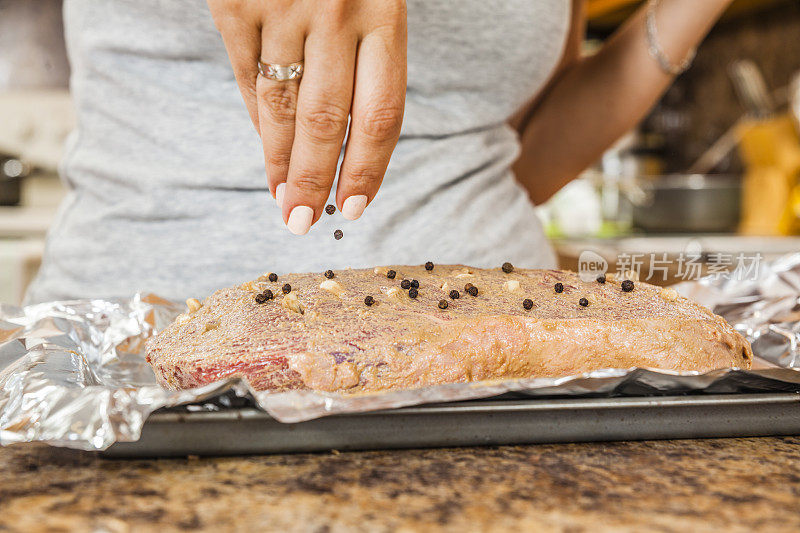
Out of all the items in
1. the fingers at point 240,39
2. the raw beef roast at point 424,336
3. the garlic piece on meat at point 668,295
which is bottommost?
the raw beef roast at point 424,336

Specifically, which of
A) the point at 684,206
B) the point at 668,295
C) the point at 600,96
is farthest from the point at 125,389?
the point at 684,206

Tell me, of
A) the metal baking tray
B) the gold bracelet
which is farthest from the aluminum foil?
the gold bracelet

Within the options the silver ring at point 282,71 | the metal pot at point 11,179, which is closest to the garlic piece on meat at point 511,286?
the silver ring at point 282,71

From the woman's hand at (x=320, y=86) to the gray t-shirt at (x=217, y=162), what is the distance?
35 centimetres

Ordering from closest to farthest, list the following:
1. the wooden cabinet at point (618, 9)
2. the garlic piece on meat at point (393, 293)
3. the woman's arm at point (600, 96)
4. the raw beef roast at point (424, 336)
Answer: the raw beef roast at point (424, 336) → the garlic piece on meat at point (393, 293) → the woman's arm at point (600, 96) → the wooden cabinet at point (618, 9)

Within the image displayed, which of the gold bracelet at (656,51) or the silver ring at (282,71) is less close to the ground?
the gold bracelet at (656,51)

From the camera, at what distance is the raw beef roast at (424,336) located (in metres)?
0.72

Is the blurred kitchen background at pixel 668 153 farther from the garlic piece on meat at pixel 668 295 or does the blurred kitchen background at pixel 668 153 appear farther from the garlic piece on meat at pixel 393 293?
the garlic piece on meat at pixel 393 293

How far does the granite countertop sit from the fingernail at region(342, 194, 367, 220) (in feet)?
0.84

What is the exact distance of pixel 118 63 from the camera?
109 centimetres

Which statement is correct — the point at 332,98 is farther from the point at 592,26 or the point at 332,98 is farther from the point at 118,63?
the point at 592,26

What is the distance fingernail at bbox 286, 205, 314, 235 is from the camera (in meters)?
0.73

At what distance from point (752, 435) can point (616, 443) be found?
14 cm

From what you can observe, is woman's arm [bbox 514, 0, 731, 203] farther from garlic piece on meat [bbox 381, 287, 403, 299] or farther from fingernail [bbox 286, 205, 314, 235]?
fingernail [bbox 286, 205, 314, 235]
